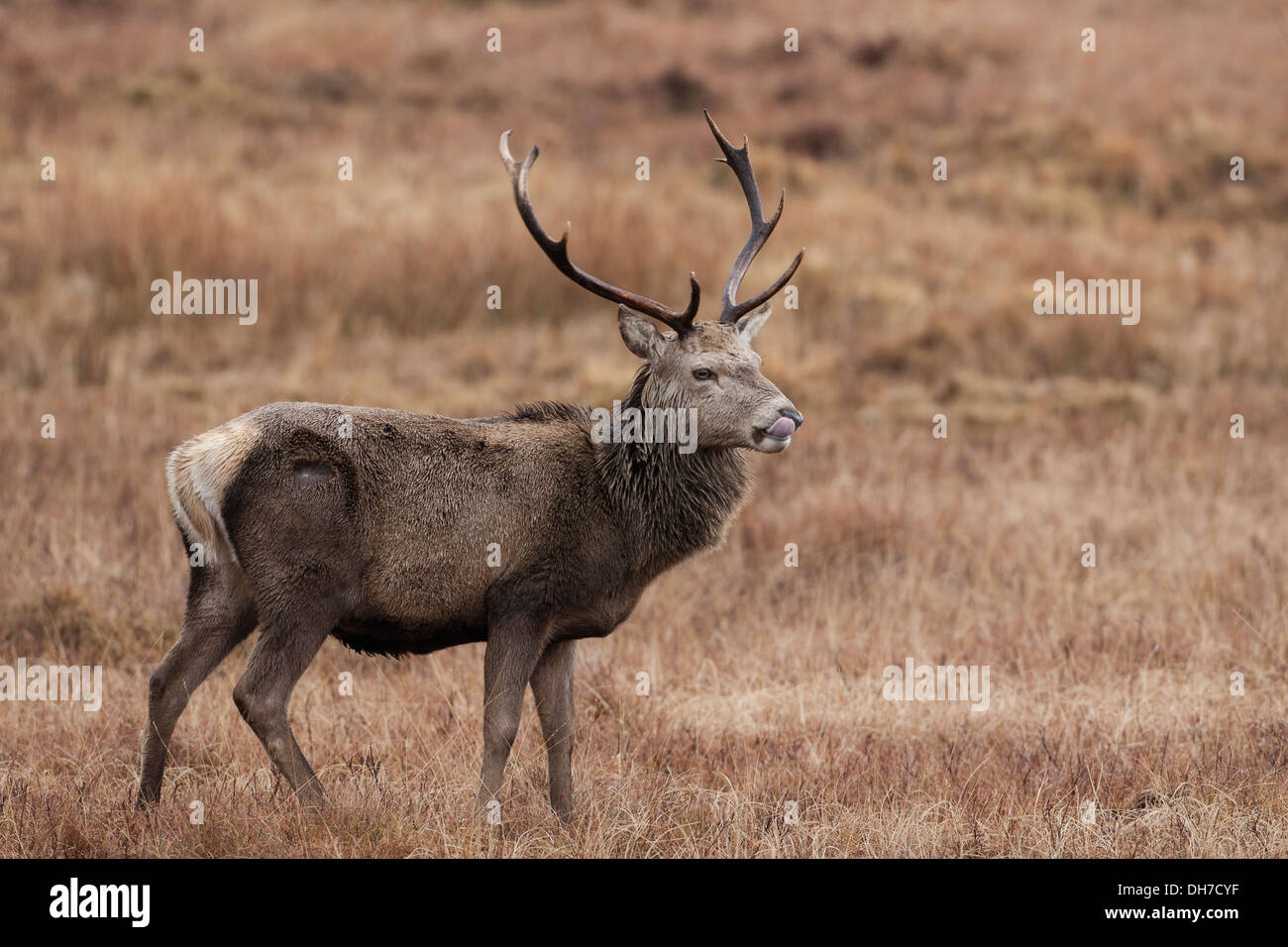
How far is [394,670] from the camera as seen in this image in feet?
25.5

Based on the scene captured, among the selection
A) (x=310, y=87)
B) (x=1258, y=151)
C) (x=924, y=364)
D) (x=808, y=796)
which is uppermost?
(x=310, y=87)

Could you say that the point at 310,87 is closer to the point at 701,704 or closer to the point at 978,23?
the point at 978,23

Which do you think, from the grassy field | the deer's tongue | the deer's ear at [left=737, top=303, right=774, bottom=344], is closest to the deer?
the deer's tongue

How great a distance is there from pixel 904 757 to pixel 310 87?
19223 mm

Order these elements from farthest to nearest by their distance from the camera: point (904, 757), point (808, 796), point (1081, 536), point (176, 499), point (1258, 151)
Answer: point (1258, 151), point (1081, 536), point (904, 757), point (808, 796), point (176, 499)

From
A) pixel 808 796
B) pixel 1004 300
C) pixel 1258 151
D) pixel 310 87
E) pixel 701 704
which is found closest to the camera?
pixel 808 796

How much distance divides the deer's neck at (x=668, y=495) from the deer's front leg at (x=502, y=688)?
585mm

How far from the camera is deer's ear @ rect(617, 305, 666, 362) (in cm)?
602

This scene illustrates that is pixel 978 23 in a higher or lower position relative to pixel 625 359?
higher

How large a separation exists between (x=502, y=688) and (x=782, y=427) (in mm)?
1422

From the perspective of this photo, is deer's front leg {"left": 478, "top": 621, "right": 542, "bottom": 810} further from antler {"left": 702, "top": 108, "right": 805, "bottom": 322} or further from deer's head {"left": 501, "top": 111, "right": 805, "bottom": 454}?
antler {"left": 702, "top": 108, "right": 805, "bottom": 322}

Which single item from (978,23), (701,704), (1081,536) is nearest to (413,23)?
(978,23)

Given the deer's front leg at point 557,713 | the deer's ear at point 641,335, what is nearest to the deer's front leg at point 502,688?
the deer's front leg at point 557,713

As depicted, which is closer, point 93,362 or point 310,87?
point 93,362
